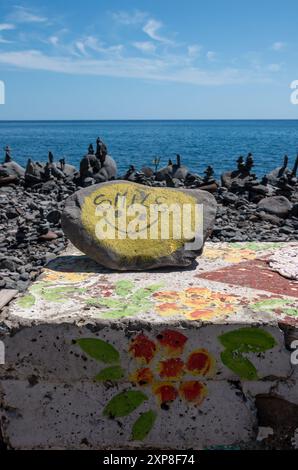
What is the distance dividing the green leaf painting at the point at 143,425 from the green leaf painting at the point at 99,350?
394 mm

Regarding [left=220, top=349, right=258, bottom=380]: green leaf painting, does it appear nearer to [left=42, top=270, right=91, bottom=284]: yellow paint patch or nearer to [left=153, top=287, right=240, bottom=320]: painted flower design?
[left=153, top=287, right=240, bottom=320]: painted flower design

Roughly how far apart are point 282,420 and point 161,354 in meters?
0.83

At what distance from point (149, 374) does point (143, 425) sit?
1.07 ft

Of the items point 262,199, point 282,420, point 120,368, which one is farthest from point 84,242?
point 262,199

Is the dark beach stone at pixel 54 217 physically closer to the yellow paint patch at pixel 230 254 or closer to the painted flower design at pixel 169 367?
the yellow paint patch at pixel 230 254

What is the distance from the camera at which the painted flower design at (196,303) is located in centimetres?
307

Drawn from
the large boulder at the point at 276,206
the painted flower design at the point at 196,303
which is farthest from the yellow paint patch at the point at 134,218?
the large boulder at the point at 276,206

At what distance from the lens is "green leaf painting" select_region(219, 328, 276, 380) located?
9.73 feet

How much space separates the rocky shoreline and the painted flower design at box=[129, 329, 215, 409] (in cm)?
232

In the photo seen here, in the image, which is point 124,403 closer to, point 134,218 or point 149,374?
point 149,374

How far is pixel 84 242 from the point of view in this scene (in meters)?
3.91

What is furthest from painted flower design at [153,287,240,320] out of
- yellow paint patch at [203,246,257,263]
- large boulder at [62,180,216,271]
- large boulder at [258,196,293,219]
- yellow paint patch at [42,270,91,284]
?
large boulder at [258,196,293,219]

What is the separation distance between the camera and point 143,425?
10.2ft

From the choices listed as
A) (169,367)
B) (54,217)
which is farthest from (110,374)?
(54,217)
